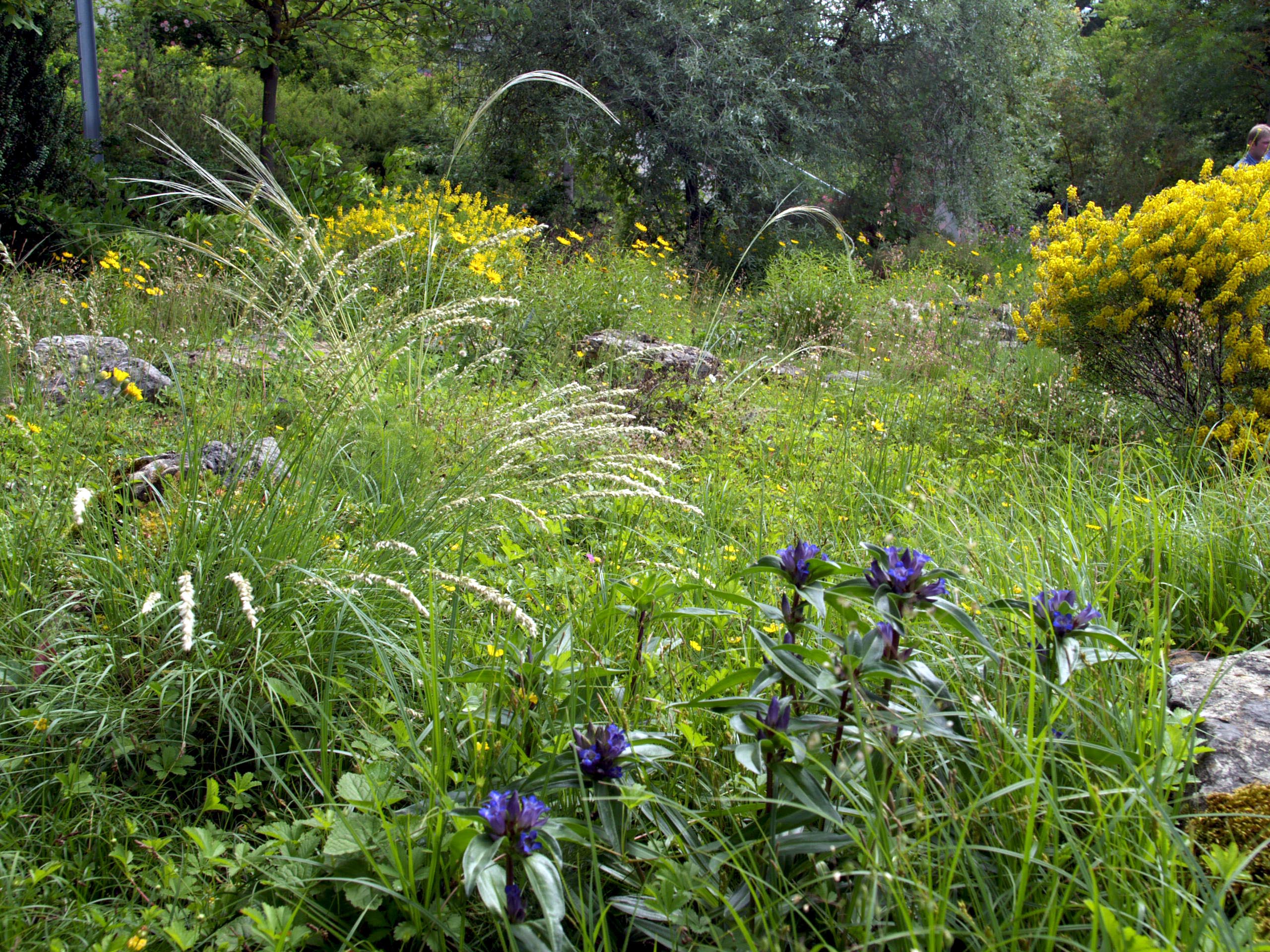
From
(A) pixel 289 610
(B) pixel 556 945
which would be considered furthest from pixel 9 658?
(B) pixel 556 945

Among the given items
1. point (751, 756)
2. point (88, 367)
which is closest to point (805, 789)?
point (751, 756)

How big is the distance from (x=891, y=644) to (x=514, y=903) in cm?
58

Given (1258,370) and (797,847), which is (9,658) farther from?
(1258,370)

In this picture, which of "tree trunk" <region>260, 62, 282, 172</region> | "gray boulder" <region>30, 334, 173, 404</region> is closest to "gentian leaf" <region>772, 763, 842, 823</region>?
"gray boulder" <region>30, 334, 173, 404</region>

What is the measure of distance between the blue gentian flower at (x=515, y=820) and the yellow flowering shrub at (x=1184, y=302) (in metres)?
3.60

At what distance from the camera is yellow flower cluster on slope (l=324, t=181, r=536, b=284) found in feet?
17.5

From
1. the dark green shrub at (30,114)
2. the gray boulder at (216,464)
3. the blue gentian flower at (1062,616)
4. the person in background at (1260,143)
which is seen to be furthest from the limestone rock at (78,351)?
the person in background at (1260,143)

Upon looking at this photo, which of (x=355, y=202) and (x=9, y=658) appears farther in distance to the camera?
(x=355, y=202)

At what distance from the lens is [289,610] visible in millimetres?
1640

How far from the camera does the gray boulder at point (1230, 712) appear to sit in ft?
4.32

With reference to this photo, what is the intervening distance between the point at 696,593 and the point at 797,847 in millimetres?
743

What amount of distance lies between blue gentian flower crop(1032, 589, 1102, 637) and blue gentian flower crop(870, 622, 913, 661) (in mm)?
225

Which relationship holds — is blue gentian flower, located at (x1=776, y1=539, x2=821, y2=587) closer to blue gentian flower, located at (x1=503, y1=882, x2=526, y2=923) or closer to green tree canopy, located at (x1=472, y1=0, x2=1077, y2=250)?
blue gentian flower, located at (x1=503, y1=882, x2=526, y2=923)

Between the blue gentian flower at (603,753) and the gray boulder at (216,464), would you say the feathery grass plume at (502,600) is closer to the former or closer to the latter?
the blue gentian flower at (603,753)
